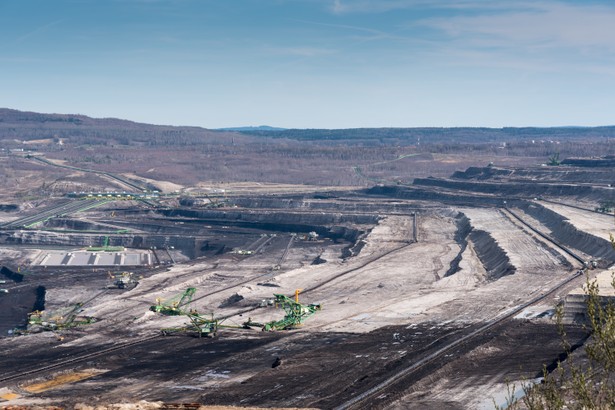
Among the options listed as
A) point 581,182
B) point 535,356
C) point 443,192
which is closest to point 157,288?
point 535,356

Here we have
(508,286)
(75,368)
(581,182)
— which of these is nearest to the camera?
(75,368)

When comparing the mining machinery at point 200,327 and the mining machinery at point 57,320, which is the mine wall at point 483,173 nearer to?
the mining machinery at point 57,320

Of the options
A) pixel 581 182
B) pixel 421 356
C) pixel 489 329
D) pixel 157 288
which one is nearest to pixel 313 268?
pixel 157 288

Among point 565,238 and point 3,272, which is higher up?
point 565,238

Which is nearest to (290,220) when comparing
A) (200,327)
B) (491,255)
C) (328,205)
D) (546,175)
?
(328,205)

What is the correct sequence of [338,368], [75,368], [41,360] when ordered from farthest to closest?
[41,360] → [75,368] → [338,368]

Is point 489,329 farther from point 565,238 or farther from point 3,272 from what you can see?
point 3,272

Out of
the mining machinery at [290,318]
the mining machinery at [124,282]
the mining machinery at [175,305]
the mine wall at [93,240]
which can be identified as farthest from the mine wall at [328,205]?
the mining machinery at [290,318]

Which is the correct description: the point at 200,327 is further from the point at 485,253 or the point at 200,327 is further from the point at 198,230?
the point at 198,230

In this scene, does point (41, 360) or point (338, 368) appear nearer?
point (338, 368)

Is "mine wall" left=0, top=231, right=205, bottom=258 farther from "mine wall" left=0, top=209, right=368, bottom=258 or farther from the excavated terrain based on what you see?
the excavated terrain
